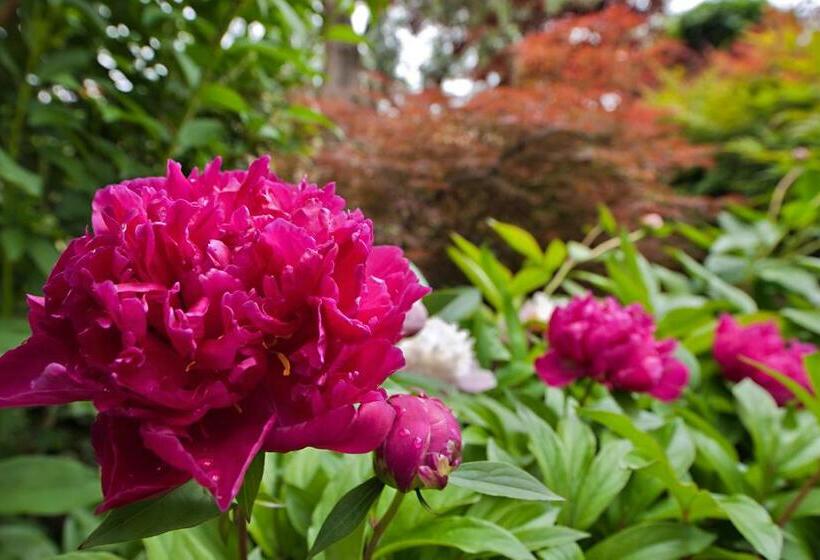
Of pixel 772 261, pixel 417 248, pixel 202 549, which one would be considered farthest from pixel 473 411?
pixel 772 261

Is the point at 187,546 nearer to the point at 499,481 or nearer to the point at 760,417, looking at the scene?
the point at 499,481

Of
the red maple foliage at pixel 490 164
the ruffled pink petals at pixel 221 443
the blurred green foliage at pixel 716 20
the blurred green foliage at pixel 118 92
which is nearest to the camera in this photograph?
the ruffled pink petals at pixel 221 443

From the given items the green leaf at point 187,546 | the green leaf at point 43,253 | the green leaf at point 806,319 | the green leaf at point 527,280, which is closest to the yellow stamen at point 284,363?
the green leaf at point 187,546

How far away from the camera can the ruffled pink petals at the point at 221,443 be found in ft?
0.89

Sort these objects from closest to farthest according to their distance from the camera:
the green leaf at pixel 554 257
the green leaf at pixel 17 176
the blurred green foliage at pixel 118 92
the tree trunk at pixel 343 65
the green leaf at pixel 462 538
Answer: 1. the green leaf at pixel 462 538
2. the green leaf at pixel 17 176
3. the blurred green foliage at pixel 118 92
4. the green leaf at pixel 554 257
5. the tree trunk at pixel 343 65

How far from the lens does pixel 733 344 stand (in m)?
0.88

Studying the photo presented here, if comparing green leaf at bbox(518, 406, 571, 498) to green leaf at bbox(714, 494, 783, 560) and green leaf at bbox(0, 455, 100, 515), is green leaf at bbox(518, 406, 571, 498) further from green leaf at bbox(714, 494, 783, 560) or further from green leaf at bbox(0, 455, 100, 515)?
green leaf at bbox(0, 455, 100, 515)

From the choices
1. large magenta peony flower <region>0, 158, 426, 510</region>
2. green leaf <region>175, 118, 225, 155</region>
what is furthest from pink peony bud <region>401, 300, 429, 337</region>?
green leaf <region>175, 118, 225, 155</region>

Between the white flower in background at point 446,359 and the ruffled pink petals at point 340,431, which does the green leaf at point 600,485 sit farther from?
the ruffled pink petals at point 340,431

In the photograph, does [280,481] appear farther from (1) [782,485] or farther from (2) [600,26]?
(2) [600,26]

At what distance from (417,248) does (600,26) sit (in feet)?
7.00

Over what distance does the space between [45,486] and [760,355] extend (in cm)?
98

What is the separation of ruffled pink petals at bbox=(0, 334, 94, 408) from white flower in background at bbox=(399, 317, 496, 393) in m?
0.44

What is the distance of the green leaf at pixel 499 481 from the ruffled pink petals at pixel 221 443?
0.39ft
